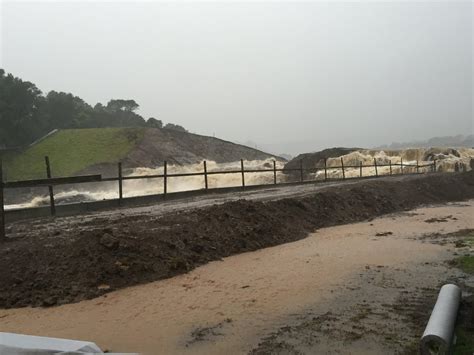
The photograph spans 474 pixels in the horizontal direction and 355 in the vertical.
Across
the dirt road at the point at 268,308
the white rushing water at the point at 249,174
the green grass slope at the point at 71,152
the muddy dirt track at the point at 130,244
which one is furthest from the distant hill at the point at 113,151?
the dirt road at the point at 268,308

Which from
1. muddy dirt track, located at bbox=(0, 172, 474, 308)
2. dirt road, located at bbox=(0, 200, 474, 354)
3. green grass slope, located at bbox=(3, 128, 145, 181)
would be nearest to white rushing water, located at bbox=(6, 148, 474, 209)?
green grass slope, located at bbox=(3, 128, 145, 181)

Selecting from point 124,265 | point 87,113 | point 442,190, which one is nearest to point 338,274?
point 124,265

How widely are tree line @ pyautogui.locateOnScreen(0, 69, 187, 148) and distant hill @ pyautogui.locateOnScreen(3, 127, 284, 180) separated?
466 centimetres

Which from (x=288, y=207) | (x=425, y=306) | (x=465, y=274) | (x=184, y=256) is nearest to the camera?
(x=425, y=306)

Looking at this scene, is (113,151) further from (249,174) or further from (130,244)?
(130,244)

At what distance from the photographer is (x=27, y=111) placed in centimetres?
5844

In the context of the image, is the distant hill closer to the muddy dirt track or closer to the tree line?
the tree line

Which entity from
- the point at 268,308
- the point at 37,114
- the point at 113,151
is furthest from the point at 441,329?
the point at 37,114

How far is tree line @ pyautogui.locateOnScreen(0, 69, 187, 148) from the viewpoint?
55.3m

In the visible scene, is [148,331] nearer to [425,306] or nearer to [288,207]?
[425,306]

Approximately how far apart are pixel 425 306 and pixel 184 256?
465 cm

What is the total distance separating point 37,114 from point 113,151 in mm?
18396

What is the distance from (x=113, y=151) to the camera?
50.8 m

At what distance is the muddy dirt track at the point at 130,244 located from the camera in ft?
24.4
